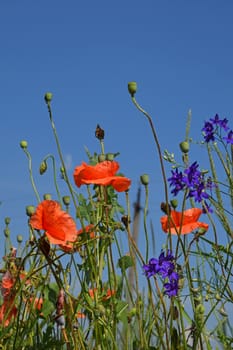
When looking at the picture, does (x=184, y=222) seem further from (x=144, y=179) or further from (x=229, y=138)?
(x=229, y=138)

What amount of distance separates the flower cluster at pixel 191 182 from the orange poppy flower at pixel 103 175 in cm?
14

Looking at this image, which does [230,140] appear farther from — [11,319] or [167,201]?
[11,319]

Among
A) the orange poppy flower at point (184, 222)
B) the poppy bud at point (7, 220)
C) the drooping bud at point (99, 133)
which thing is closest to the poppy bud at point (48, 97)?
the drooping bud at point (99, 133)

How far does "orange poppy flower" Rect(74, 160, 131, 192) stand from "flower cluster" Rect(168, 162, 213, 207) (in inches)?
5.7

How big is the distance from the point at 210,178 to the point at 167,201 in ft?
0.85

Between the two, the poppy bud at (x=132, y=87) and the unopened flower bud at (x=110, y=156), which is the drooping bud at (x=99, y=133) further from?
the poppy bud at (x=132, y=87)

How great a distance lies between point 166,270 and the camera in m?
1.64

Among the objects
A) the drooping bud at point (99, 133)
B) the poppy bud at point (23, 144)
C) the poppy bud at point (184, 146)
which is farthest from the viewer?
the poppy bud at point (23, 144)

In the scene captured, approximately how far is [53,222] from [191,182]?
16.3 inches

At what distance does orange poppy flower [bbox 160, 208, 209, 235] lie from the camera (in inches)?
66.7

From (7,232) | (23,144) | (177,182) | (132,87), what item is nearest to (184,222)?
(177,182)

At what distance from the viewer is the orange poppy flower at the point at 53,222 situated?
148 cm

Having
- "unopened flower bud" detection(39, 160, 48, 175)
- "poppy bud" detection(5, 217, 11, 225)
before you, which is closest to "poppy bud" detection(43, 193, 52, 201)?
"unopened flower bud" detection(39, 160, 48, 175)

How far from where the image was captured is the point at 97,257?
5.87ft
